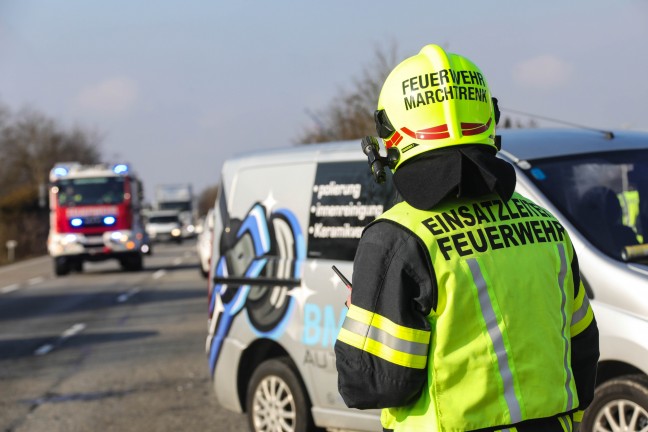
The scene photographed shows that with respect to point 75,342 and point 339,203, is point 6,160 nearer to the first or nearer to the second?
point 75,342

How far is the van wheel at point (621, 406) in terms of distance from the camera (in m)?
5.05

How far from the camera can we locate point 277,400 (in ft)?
21.5

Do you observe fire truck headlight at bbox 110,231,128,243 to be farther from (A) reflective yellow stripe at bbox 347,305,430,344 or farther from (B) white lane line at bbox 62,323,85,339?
(A) reflective yellow stripe at bbox 347,305,430,344

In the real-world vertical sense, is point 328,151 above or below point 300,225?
above

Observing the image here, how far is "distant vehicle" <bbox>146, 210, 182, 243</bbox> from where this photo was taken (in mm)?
62188

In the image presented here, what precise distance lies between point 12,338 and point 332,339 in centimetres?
941

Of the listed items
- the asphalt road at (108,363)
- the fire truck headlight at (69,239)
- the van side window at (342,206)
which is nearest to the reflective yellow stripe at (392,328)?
the van side window at (342,206)

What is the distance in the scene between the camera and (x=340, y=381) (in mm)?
2648

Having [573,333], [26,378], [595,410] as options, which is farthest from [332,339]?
[26,378]

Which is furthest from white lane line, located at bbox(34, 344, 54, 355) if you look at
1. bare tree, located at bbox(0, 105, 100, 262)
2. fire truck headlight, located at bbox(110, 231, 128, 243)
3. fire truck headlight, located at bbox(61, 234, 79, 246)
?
bare tree, located at bbox(0, 105, 100, 262)

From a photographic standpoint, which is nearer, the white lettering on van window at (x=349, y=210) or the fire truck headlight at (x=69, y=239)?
the white lettering on van window at (x=349, y=210)

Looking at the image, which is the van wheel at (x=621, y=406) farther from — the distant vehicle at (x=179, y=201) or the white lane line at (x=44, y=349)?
the distant vehicle at (x=179, y=201)

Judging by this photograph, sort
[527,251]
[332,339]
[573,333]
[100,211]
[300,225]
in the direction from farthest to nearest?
[100,211]
[300,225]
[332,339]
[573,333]
[527,251]

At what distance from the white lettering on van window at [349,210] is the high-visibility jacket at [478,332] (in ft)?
11.3
